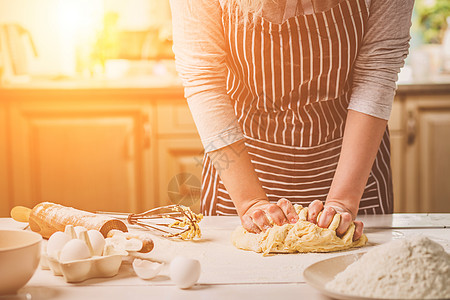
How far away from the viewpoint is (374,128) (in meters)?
1.12

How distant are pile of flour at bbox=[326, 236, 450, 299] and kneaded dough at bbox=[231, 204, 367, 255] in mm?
195

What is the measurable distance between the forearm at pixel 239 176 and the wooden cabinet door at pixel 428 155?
138cm

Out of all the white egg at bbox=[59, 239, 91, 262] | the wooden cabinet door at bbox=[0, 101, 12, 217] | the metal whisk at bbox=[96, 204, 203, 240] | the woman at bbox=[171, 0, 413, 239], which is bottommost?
the wooden cabinet door at bbox=[0, 101, 12, 217]

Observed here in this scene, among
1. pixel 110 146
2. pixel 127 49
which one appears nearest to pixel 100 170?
pixel 110 146

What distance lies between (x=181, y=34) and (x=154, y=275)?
0.51m

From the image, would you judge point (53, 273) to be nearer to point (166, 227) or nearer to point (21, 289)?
point (21, 289)

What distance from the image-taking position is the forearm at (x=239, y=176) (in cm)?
106

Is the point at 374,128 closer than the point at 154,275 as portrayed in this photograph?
No

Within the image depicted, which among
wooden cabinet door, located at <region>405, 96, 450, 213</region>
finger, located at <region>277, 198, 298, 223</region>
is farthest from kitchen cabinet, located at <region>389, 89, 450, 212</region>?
finger, located at <region>277, 198, 298, 223</region>

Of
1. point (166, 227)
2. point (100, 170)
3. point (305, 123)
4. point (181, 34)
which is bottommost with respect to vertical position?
point (100, 170)

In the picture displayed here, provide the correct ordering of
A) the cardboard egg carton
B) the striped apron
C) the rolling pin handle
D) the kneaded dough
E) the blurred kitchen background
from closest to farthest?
the cardboard egg carton < the kneaded dough < the rolling pin handle < the striped apron < the blurred kitchen background

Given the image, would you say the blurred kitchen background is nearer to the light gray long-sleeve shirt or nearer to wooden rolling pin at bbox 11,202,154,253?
the light gray long-sleeve shirt

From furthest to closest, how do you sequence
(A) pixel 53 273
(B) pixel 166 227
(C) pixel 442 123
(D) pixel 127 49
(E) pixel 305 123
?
(D) pixel 127 49 → (C) pixel 442 123 → (E) pixel 305 123 → (B) pixel 166 227 → (A) pixel 53 273

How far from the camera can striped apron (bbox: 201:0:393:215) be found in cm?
117
